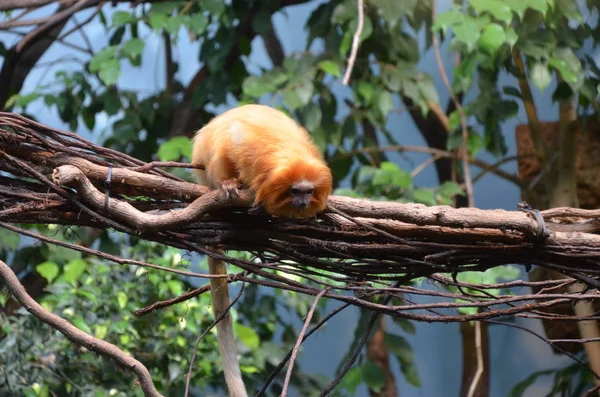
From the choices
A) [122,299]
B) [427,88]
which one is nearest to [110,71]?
[122,299]

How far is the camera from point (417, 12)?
410 cm

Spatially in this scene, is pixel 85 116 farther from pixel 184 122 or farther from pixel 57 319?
pixel 57 319

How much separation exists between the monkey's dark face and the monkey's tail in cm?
46

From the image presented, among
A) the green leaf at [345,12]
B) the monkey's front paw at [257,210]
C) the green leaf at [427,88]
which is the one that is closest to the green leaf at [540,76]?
the green leaf at [427,88]

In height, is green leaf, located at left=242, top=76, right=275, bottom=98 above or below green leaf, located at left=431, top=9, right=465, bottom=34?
below

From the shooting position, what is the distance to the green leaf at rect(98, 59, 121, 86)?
3716 mm

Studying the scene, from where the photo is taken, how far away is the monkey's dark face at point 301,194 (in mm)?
1852

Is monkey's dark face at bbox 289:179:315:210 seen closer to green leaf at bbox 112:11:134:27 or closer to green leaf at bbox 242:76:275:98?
green leaf at bbox 242:76:275:98

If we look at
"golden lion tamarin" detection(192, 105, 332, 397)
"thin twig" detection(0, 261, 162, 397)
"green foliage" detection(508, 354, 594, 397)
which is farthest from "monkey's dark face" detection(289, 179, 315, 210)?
"green foliage" detection(508, 354, 594, 397)

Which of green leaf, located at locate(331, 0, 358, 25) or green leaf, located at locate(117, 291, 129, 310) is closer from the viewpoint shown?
green leaf, located at locate(117, 291, 129, 310)

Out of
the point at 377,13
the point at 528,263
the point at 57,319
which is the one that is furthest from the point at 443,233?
the point at 377,13

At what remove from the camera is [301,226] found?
72.7 inches

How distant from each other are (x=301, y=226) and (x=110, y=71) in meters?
2.28

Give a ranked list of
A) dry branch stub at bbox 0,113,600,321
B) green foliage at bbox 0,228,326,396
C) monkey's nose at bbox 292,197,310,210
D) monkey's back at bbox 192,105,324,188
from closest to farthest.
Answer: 1. dry branch stub at bbox 0,113,600,321
2. monkey's nose at bbox 292,197,310,210
3. monkey's back at bbox 192,105,324,188
4. green foliage at bbox 0,228,326,396
